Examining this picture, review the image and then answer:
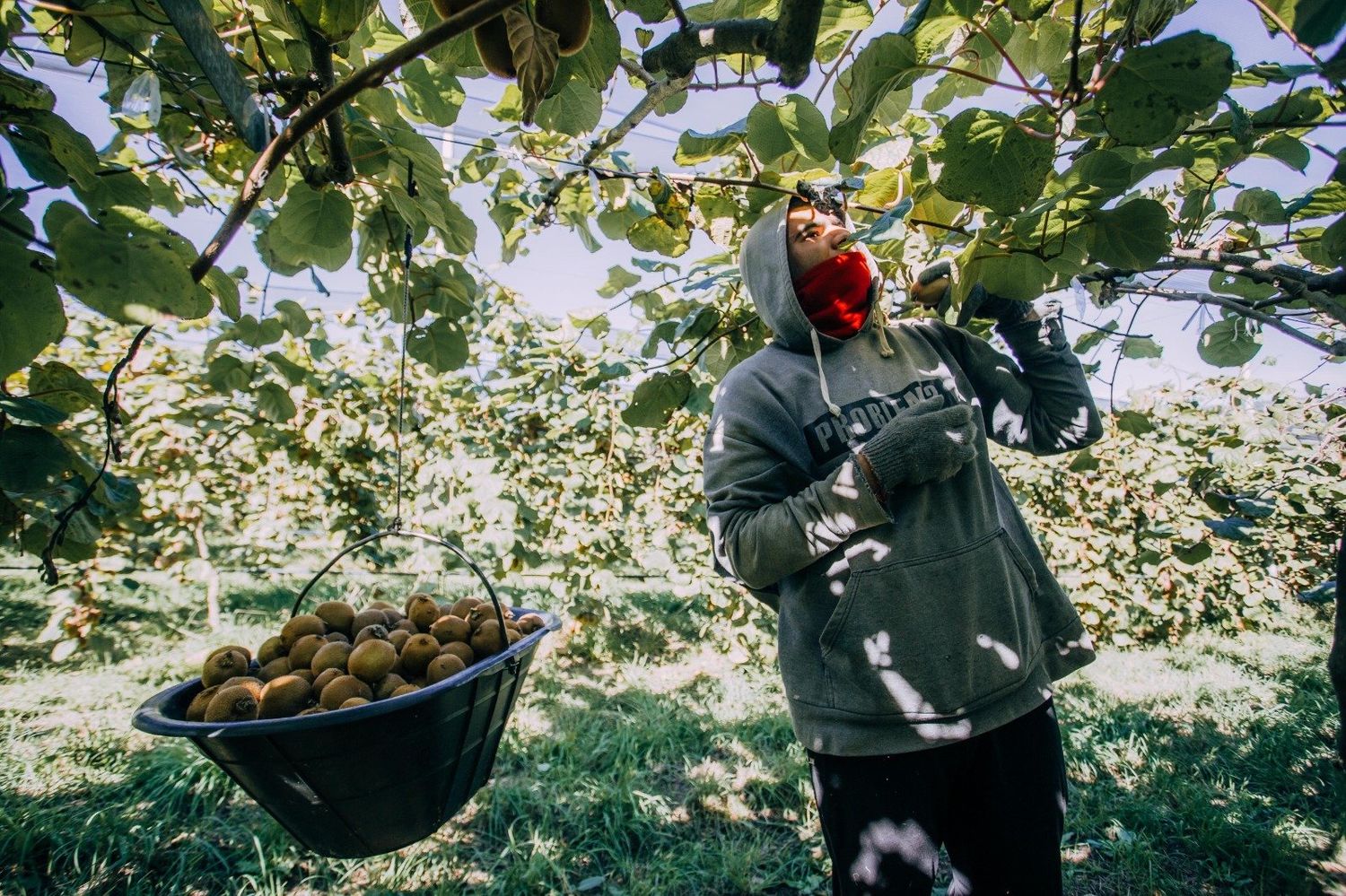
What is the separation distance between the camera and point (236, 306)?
1238mm

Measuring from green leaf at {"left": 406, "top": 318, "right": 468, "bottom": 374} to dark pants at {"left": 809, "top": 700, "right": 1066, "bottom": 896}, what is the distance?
1347 mm

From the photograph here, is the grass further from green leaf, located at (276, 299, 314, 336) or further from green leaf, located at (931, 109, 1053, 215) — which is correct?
green leaf, located at (276, 299, 314, 336)

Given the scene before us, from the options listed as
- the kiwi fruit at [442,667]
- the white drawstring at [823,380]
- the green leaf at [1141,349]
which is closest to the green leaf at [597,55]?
the white drawstring at [823,380]

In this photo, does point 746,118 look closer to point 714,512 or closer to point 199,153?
point 714,512

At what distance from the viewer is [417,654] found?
1.09 meters

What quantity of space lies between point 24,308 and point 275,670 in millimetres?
705

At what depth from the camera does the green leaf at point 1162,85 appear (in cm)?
68

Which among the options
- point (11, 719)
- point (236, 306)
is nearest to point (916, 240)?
point (236, 306)

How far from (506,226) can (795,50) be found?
149 cm

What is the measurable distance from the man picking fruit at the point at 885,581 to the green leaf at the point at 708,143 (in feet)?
0.62

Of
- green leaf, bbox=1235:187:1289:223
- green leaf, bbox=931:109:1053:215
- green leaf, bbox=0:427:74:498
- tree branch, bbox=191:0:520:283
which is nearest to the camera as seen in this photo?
tree branch, bbox=191:0:520:283

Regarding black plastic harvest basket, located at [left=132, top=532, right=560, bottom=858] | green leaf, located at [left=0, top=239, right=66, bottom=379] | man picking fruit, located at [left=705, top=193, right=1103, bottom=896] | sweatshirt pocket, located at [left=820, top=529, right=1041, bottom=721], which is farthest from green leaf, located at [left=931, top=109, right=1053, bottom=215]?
green leaf, located at [left=0, top=239, right=66, bottom=379]

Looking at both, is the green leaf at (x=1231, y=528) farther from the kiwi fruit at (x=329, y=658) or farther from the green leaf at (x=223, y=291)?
the green leaf at (x=223, y=291)

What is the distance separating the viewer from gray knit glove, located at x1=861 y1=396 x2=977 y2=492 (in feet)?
3.93
